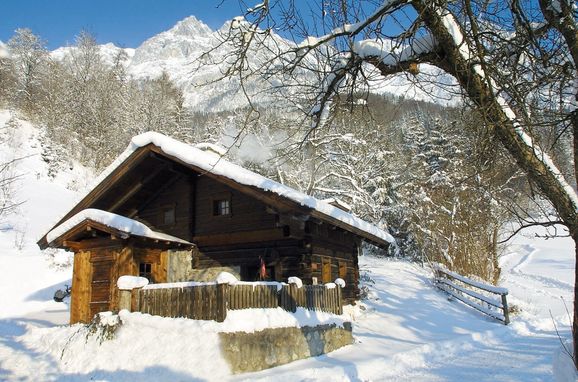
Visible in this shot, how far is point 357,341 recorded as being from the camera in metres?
12.5

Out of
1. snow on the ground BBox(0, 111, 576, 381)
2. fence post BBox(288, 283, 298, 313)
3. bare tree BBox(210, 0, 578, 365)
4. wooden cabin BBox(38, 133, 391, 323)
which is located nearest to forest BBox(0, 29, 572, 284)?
snow on the ground BBox(0, 111, 576, 381)

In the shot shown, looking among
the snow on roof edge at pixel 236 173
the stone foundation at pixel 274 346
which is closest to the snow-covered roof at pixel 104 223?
the snow on roof edge at pixel 236 173

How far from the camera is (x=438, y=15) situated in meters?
4.87

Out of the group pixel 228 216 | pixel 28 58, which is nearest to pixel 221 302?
pixel 228 216

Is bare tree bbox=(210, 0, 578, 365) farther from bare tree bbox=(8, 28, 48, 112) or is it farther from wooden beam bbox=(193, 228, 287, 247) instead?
bare tree bbox=(8, 28, 48, 112)

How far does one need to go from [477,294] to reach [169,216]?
12267 mm

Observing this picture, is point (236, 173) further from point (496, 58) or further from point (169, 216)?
point (496, 58)

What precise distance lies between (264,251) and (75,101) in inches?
1435

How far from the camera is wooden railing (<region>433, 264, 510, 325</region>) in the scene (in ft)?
54.2

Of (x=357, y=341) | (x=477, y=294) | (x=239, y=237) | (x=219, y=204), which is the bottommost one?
(x=357, y=341)

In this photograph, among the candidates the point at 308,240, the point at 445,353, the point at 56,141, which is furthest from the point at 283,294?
the point at 56,141

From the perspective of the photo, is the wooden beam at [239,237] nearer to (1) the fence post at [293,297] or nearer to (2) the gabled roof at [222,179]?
(2) the gabled roof at [222,179]

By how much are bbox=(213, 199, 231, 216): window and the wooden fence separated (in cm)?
514

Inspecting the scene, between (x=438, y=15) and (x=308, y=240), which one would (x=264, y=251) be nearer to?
(x=308, y=240)
